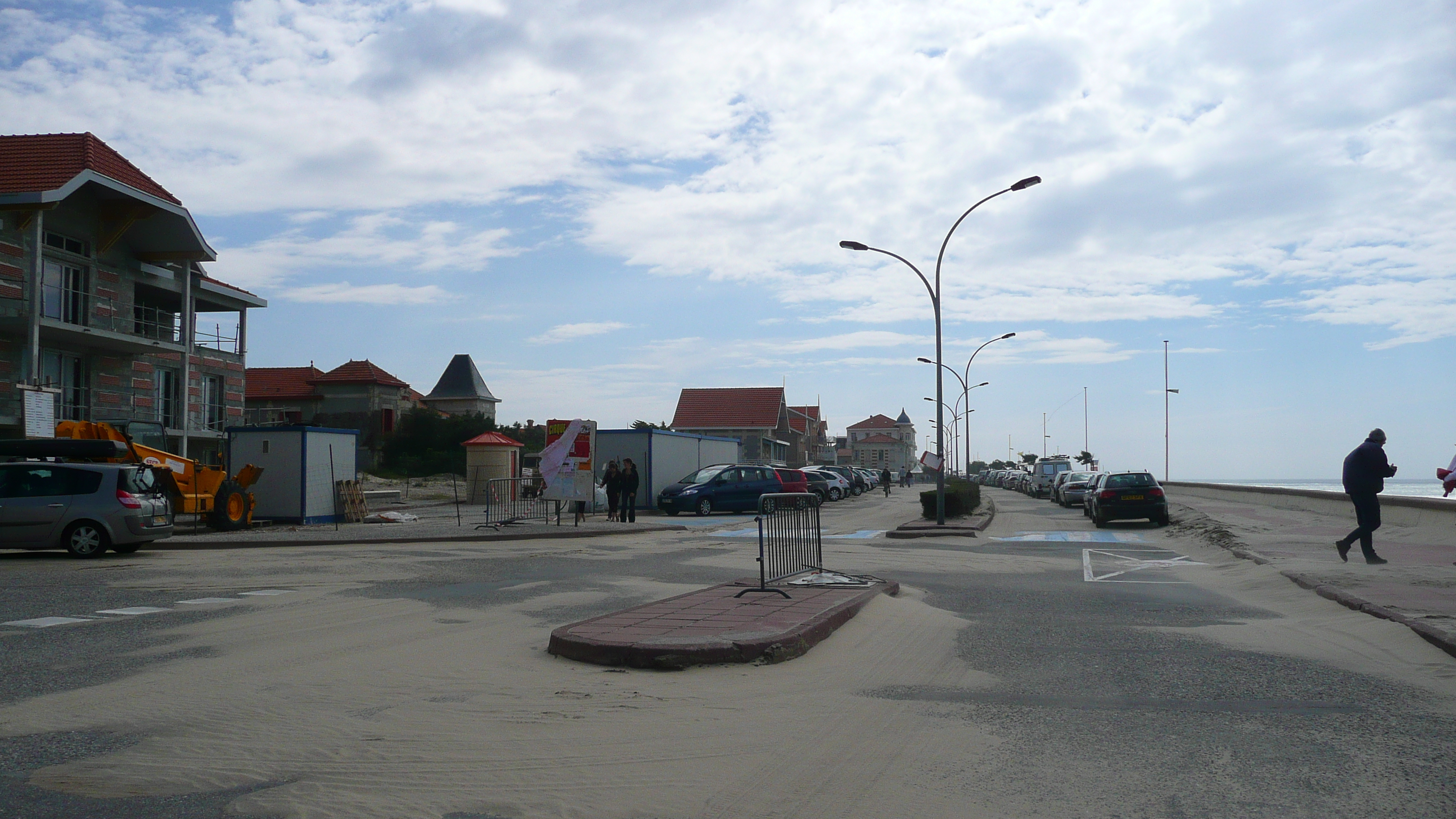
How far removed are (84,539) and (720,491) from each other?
61.6 ft

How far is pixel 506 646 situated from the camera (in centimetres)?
811

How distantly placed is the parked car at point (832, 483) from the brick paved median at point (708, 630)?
35508 millimetres

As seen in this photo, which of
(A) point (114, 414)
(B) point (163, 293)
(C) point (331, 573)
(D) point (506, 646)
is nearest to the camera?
(D) point (506, 646)

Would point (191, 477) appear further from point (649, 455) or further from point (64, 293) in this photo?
point (649, 455)

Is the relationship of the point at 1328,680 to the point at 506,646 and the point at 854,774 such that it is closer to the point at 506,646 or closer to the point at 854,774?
the point at 854,774

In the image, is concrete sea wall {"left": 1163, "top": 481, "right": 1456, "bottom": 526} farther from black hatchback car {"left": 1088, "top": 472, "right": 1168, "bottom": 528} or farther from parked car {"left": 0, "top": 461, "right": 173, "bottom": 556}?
parked car {"left": 0, "top": 461, "right": 173, "bottom": 556}

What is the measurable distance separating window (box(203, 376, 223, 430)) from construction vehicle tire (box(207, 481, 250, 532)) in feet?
52.8

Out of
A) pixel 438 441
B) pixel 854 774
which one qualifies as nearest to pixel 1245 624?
pixel 854 774

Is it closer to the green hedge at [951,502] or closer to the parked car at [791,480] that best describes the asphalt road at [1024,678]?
the green hedge at [951,502]

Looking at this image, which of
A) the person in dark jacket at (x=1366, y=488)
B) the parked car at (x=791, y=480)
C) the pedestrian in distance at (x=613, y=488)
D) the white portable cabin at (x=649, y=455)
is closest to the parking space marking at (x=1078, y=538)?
the person in dark jacket at (x=1366, y=488)

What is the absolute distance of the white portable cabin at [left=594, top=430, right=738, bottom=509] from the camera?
33.3 m

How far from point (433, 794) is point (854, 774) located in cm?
181

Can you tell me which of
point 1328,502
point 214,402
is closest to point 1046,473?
point 1328,502

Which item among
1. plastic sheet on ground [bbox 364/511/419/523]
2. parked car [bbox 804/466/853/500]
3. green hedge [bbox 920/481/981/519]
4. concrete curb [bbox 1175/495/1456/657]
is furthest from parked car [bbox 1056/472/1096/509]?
concrete curb [bbox 1175/495/1456/657]
